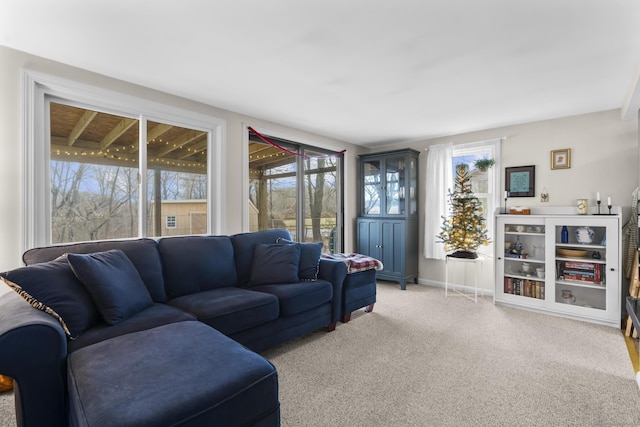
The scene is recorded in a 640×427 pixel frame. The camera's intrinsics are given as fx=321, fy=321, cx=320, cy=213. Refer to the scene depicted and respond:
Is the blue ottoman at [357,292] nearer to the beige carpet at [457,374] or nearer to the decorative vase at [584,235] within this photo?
the beige carpet at [457,374]

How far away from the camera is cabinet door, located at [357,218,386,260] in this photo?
4.98 m

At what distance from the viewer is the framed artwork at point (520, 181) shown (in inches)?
159

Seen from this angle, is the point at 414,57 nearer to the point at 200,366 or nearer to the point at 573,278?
the point at 200,366

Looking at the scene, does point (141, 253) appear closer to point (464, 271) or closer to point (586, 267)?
point (464, 271)

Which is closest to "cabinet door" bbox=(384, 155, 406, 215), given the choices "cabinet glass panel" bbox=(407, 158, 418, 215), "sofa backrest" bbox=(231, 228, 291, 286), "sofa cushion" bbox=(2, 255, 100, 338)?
"cabinet glass panel" bbox=(407, 158, 418, 215)

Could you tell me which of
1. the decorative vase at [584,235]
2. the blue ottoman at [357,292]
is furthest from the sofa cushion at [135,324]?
the decorative vase at [584,235]

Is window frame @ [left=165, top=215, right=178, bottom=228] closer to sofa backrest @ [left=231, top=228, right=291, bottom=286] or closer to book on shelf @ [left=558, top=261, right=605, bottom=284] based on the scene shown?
sofa backrest @ [left=231, top=228, right=291, bottom=286]

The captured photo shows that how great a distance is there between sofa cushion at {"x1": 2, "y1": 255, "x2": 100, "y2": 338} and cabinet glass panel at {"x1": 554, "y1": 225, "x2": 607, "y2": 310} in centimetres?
437

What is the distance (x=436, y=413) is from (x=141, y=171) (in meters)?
3.02

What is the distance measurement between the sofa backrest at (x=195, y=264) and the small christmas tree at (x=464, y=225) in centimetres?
292

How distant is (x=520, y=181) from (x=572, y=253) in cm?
104

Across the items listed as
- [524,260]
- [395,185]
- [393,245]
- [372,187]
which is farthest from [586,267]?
[372,187]

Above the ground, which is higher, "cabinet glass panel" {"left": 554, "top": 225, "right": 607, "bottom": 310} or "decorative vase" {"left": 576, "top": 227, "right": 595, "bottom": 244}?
"decorative vase" {"left": 576, "top": 227, "right": 595, "bottom": 244}

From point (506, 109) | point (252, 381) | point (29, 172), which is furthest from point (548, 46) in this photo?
point (29, 172)
